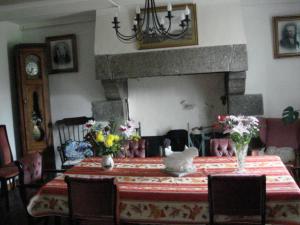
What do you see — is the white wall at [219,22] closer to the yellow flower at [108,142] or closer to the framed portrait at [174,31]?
the framed portrait at [174,31]

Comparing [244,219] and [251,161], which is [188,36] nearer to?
[251,161]

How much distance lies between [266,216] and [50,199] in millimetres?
1415

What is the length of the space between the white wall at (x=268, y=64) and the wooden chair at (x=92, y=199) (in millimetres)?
3151

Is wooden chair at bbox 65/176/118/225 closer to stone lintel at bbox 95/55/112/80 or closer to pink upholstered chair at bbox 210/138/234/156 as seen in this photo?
pink upholstered chair at bbox 210/138/234/156

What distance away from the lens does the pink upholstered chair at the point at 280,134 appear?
4.32 metres

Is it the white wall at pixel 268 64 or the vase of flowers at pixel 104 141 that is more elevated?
the white wall at pixel 268 64

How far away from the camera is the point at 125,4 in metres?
4.37

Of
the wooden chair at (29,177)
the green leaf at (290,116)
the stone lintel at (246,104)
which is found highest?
the stone lintel at (246,104)

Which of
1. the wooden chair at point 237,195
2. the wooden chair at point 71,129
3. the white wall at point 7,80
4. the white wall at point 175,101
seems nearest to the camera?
the wooden chair at point 237,195

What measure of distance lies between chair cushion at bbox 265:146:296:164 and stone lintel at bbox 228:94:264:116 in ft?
1.80

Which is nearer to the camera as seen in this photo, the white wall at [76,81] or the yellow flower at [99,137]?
the yellow flower at [99,137]

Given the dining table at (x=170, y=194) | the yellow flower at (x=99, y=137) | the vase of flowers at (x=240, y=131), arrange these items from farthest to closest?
the yellow flower at (x=99, y=137)
the vase of flowers at (x=240, y=131)
the dining table at (x=170, y=194)

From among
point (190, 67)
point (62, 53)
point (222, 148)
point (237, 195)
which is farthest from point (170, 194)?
point (62, 53)

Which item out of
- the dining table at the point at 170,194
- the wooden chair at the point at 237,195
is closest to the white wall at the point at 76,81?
the dining table at the point at 170,194
